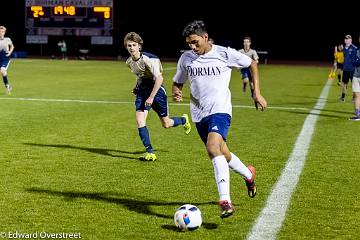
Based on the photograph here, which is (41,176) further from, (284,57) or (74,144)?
(284,57)

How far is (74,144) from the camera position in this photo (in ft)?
32.2

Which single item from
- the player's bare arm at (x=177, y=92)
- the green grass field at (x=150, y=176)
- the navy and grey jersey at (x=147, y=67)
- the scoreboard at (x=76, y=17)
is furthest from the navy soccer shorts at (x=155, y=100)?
the scoreboard at (x=76, y=17)

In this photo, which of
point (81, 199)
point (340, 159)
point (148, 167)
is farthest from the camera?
point (340, 159)

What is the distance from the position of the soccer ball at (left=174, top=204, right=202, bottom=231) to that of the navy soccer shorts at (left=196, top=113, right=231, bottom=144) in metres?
0.82

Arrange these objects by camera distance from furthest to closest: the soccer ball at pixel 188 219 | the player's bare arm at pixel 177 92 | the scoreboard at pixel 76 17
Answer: the scoreboard at pixel 76 17 → the player's bare arm at pixel 177 92 → the soccer ball at pixel 188 219

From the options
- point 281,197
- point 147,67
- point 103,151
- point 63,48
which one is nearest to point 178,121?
point 103,151

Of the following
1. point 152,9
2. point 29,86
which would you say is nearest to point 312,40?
point 152,9

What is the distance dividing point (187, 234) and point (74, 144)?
519cm

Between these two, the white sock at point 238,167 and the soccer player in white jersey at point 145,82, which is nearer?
the white sock at point 238,167

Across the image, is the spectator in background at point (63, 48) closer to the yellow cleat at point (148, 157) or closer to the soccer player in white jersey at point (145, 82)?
the soccer player in white jersey at point (145, 82)

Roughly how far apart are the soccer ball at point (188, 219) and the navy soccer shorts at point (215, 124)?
82cm

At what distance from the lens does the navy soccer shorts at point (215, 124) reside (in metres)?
5.54

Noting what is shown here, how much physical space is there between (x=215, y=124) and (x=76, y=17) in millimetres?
40974

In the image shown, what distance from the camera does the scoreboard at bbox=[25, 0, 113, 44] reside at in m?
44.6
